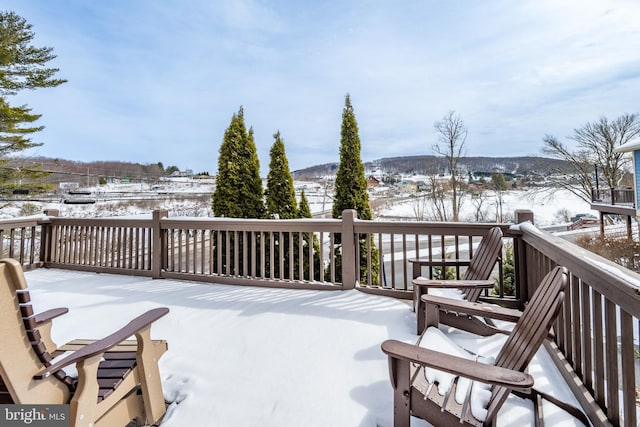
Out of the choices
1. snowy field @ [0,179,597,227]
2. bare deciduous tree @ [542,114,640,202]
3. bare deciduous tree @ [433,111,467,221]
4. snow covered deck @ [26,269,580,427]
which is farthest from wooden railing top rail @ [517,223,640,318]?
bare deciduous tree @ [542,114,640,202]

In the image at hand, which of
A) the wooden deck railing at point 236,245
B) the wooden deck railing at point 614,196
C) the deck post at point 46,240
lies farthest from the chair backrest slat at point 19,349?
the wooden deck railing at point 614,196

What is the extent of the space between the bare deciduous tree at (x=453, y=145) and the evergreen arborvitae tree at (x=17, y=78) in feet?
57.8

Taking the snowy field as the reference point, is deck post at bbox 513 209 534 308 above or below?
below

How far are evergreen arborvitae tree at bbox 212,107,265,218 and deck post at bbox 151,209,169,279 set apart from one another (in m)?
1.90

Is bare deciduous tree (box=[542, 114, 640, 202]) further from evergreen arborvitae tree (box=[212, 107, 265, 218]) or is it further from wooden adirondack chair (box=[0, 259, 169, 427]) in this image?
wooden adirondack chair (box=[0, 259, 169, 427])

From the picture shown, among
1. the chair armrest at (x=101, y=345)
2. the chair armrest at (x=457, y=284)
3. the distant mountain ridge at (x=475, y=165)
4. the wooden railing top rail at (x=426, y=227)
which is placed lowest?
the chair armrest at (x=457, y=284)

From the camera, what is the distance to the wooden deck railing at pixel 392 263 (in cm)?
140

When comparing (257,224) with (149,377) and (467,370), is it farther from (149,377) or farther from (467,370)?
(467,370)

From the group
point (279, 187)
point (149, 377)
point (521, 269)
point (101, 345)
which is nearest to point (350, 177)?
point (279, 187)

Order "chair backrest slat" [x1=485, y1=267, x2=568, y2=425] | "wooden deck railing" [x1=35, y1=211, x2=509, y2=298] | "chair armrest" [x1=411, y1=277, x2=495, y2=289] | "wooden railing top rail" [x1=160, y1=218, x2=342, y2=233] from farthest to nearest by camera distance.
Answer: "wooden railing top rail" [x1=160, y1=218, x2=342, y2=233] < "wooden deck railing" [x1=35, y1=211, x2=509, y2=298] < "chair armrest" [x1=411, y1=277, x2=495, y2=289] < "chair backrest slat" [x1=485, y1=267, x2=568, y2=425]

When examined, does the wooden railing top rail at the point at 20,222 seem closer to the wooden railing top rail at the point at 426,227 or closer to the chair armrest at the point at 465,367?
the wooden railing top rail at the point at 426,227

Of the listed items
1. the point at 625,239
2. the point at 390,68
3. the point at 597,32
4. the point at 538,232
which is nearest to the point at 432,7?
the point at 390,68

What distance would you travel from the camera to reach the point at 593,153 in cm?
1861

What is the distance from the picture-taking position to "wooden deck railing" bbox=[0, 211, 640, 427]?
1399 mm
